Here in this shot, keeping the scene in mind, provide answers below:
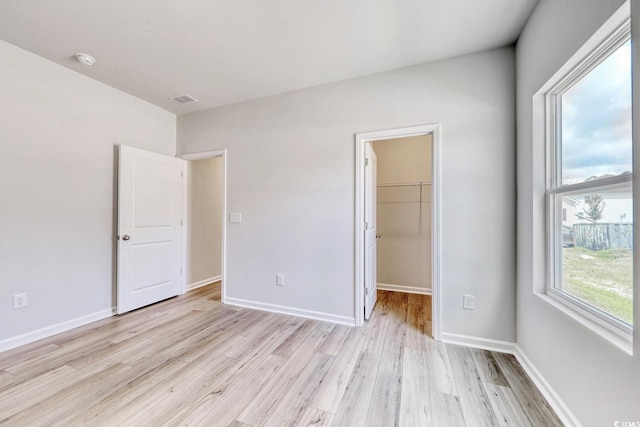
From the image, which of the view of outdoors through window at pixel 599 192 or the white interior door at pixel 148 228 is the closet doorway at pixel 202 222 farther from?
the view of outdoors through window at pixel 599 192

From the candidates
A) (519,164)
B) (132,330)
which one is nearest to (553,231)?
(519,164)

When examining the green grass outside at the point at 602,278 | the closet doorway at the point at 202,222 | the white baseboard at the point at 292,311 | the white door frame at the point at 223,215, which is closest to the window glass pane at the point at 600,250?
the green grass outside at the point at 602,278

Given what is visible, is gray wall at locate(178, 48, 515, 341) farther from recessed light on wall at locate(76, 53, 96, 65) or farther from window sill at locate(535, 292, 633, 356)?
recessed light on wall at locate(76, 53, 96, 65)

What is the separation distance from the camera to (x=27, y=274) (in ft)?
7.52

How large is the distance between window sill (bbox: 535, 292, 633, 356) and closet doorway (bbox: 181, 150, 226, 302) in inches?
136

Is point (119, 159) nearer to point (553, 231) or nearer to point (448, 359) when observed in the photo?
point (448, 359)

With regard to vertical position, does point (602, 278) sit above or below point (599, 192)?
below

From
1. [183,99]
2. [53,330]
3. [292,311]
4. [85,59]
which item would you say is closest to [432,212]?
[292,311]

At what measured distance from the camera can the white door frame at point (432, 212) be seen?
7.67ft

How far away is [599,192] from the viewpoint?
1341 mm

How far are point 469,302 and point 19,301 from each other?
395 cm

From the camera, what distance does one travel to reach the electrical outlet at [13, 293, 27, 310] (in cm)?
222

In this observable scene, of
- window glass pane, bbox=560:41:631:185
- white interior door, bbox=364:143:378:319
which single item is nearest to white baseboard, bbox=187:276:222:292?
white interior door, bbox=364:143:378:319

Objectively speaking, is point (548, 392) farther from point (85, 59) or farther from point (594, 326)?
point (85, 59)
